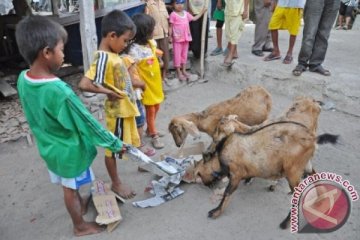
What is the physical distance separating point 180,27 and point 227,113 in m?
2.84

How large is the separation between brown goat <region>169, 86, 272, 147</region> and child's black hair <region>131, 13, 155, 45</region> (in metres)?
0.95

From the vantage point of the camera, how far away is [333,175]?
3621mm

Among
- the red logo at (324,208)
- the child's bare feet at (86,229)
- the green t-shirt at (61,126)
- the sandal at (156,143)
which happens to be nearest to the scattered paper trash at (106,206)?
the child's bare feet at (86,229)

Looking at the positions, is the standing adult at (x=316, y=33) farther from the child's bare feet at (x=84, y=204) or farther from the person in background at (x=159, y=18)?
the child's bare feet at (x=84, y=204)

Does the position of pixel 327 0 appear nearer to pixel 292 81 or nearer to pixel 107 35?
pixel 292 81

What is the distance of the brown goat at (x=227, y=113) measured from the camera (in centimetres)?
392

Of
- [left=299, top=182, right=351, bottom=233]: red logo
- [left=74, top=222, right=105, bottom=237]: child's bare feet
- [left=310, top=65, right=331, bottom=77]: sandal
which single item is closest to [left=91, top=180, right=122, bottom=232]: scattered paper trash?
[left=74, top=222, right=105, bottom=237]: child's bare feet

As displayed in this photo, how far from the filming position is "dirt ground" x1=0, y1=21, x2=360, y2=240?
3.04 metres

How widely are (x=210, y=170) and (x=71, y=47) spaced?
17.6 feet

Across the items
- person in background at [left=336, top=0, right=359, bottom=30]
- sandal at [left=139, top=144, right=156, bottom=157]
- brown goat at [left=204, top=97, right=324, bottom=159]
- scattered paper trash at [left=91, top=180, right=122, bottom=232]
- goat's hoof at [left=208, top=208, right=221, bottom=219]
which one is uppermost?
person in background at [left=336, top=0, right=359, bottom=30]

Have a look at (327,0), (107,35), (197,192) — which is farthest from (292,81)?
(107,35)

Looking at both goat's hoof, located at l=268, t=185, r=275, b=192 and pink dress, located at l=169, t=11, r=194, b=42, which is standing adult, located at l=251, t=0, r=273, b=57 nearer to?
pink dress, located at l=169, t=11, r=194, b=42

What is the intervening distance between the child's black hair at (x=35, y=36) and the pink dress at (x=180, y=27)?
4.26m

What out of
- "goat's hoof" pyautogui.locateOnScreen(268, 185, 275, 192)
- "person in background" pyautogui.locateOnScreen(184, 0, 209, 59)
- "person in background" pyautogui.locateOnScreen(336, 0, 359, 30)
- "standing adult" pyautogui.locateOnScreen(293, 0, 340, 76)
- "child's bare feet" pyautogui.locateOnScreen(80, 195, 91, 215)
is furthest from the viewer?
"person in background" pyautogui.locateOnScreen(336, 0, 359, 30)
